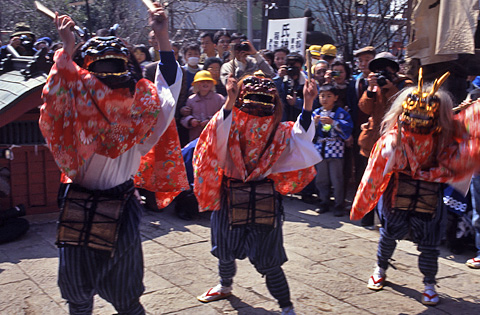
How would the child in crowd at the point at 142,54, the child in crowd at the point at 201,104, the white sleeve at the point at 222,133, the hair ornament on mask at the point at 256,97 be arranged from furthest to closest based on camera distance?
1. the child in crowd at the point at 142,54
2. the child in crowd at the point at 201,104
3. the hair ornament on mask at the point at 256,97
4. the white sleeve at the point at 222,133

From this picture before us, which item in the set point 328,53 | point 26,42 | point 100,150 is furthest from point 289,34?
point 100,150

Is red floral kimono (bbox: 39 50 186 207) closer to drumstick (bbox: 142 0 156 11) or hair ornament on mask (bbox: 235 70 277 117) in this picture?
drumstick (bbox: 142 0 156 11)

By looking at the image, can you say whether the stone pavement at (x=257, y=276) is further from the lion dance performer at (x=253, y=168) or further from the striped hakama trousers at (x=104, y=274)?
the striped hakama trousers at (x=104, y=274)

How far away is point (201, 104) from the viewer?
7.07m

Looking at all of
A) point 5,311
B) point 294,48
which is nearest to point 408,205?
point 5,311

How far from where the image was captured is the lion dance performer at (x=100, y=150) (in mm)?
2936

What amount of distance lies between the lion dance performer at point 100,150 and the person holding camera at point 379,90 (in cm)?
349

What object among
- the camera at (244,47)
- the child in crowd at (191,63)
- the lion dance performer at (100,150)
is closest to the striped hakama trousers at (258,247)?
the lion dance performer at (100,150)

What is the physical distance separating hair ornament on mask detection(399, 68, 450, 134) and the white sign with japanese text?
486 centimetres

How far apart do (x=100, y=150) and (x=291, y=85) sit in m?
4.71

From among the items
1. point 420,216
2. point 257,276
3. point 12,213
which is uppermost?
point 420,216

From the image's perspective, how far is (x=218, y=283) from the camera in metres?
4.71

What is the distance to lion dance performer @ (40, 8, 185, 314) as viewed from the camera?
2.94m

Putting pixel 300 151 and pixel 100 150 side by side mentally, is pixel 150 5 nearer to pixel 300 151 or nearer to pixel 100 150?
pixel 100 150
